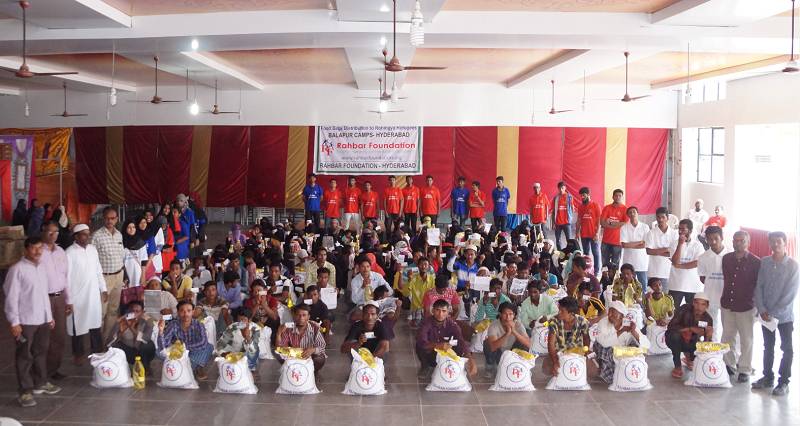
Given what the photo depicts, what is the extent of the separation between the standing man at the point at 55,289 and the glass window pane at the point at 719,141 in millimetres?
14052

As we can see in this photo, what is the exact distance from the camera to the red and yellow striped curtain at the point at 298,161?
17438 mm

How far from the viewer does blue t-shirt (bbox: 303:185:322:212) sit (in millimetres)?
15086

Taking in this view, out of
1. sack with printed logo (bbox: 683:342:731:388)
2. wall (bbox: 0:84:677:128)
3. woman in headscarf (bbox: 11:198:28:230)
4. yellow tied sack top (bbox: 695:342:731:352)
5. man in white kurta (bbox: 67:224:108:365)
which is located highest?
wall (bbox: 0:84:677:128)

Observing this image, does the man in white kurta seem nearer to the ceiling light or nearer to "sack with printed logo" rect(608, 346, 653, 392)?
the ceiling light

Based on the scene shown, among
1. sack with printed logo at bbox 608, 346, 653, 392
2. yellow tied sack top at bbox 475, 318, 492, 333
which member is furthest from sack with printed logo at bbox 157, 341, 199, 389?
sack with printed logo at bbox 608, 346, 653, 392

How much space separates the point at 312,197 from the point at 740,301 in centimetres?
971

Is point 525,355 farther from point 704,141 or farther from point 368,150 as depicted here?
point 704,141

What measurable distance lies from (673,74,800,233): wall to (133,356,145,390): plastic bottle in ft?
37.2

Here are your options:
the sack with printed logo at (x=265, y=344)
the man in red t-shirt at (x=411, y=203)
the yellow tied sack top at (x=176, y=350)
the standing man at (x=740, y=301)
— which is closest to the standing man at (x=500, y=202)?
the man in red t-shirt at (x=411, y=203)

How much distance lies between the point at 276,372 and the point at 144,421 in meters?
1.57

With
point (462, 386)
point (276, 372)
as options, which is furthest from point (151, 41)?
point (462, 386)

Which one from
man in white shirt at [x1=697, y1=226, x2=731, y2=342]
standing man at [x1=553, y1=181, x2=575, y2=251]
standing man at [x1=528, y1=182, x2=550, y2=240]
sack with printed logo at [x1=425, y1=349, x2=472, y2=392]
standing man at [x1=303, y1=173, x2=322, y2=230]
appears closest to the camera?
sack with printed logo at [x1=425, y1=349, x2=472, y2=392]

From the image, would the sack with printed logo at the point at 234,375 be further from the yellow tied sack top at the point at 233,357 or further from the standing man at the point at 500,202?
the standing man at the point at 500,202

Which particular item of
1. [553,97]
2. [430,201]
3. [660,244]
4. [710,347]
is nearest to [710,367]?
[710,347]
